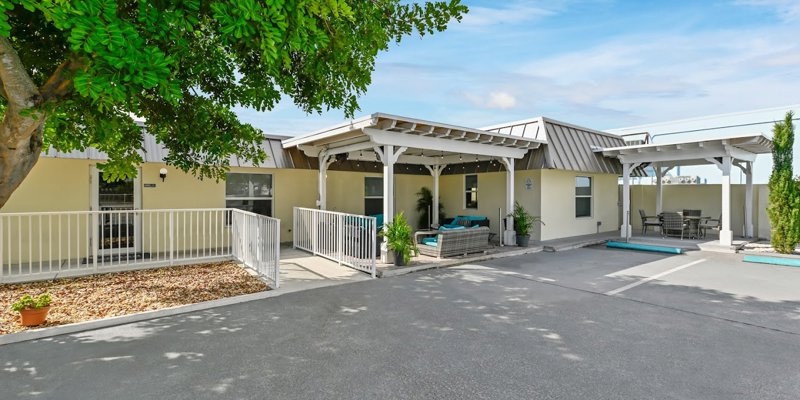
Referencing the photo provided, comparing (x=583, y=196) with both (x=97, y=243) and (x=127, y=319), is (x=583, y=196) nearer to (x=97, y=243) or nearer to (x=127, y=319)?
(x=127, y=319)

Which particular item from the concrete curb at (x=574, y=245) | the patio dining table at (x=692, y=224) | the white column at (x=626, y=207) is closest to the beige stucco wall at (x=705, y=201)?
the patio dining table at (x=692, y=224)

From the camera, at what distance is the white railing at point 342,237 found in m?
7.25

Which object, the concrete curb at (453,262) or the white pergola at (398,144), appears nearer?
the concrete curb at (453,262)

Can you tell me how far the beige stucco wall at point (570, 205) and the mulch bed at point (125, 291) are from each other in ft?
28.6

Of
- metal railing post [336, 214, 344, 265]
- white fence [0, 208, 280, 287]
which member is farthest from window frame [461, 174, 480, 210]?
white fence [0, 208, 280, 287]

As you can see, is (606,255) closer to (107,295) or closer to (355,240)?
(355,240)

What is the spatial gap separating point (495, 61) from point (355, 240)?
24.1 ft

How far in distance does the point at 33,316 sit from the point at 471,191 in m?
11.4

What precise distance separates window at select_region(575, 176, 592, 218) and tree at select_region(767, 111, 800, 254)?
451 centimetres

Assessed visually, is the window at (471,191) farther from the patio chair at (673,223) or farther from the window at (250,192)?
the window at (250,192)

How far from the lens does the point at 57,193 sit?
7828mm

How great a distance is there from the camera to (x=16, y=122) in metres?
3.46

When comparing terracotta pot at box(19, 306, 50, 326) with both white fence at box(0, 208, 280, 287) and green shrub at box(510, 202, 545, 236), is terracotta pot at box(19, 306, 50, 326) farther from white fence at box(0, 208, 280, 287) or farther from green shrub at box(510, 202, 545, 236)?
green shrub at box(510, 202, 545, 236)

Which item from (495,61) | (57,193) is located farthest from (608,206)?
(57,193)
